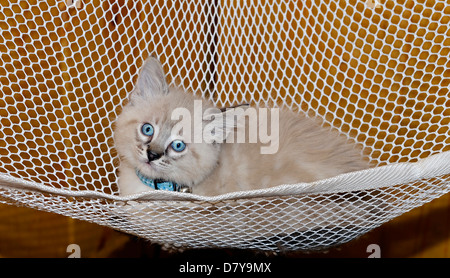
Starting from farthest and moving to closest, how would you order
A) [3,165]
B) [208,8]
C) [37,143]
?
[208,8] → [37,143] → [3,165]

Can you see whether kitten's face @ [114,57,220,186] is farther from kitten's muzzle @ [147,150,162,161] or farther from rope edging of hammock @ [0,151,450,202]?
rope edging of hammock @ [0,151,450,202]

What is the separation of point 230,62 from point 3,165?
63 cm

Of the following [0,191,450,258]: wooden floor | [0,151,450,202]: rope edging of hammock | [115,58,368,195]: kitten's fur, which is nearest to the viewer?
[0,151,450,202]: rope edging of hammock

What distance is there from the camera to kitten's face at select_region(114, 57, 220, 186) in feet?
3.12

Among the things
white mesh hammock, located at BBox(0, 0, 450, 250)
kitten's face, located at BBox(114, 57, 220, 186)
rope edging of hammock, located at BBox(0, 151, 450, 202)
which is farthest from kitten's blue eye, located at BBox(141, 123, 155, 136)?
rope edging of hammock, located at BBox(0, 151, 450, 202)

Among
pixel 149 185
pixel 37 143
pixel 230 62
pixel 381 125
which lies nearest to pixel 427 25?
pixel 381 125

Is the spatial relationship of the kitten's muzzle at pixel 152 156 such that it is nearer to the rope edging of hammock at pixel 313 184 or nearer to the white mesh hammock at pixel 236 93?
the white mesh hammock at pixel 236 93

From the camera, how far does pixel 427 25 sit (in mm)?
965

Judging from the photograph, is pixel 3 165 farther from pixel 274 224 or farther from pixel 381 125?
pixel 381 125

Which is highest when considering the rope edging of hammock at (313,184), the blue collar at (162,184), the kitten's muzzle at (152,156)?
the kitten's muzzle at (152,156)

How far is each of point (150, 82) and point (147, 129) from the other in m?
0.11

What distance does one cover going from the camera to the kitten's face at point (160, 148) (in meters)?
0.95

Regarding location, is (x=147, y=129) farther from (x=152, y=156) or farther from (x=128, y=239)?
(x=128, y=239)

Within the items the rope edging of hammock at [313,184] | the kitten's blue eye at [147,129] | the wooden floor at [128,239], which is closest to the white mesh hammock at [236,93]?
the rope edging of hammock at [313,184]
